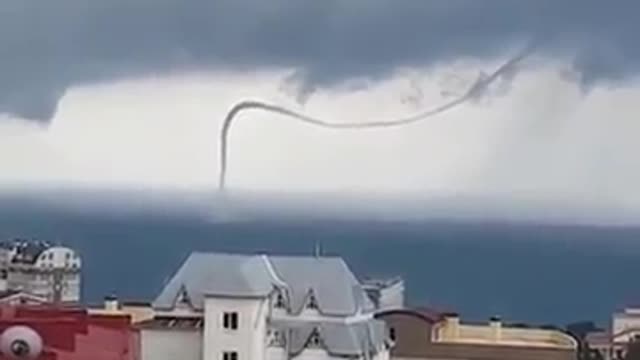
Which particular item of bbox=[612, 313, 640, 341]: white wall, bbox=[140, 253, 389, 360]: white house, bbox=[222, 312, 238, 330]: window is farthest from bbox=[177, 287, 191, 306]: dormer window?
bbox=[612, 313, 640, 341]: white wall

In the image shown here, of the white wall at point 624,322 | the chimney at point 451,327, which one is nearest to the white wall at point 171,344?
the chimney at point 451,327

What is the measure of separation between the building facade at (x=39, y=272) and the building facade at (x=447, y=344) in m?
1.67

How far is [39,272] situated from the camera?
7512 mm

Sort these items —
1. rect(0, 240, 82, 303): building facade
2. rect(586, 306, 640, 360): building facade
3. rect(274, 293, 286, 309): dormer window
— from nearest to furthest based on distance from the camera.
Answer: rect(274, 293, 286, 309): dormer window
rect(586, 306, 640, 360): building facade
rect(0, 240, 82, 303): building facade

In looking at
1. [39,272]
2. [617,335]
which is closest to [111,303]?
[39,272]

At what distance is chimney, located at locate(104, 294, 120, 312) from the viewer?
22.1ft

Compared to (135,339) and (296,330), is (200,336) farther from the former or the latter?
(135,339)

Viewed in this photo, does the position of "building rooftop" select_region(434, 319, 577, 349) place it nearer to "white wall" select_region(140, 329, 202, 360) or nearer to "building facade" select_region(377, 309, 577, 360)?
"building facade" select_region(377, 309, 577, 360)

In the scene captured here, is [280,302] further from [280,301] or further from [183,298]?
[183,298]

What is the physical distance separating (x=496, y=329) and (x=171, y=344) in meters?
1.86

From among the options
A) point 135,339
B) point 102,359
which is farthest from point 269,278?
point 102,359

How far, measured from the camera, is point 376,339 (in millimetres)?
5715

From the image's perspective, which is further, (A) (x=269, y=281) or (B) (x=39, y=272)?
(B) (x=39, y=272)

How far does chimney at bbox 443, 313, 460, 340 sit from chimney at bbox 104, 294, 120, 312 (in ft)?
4.52
